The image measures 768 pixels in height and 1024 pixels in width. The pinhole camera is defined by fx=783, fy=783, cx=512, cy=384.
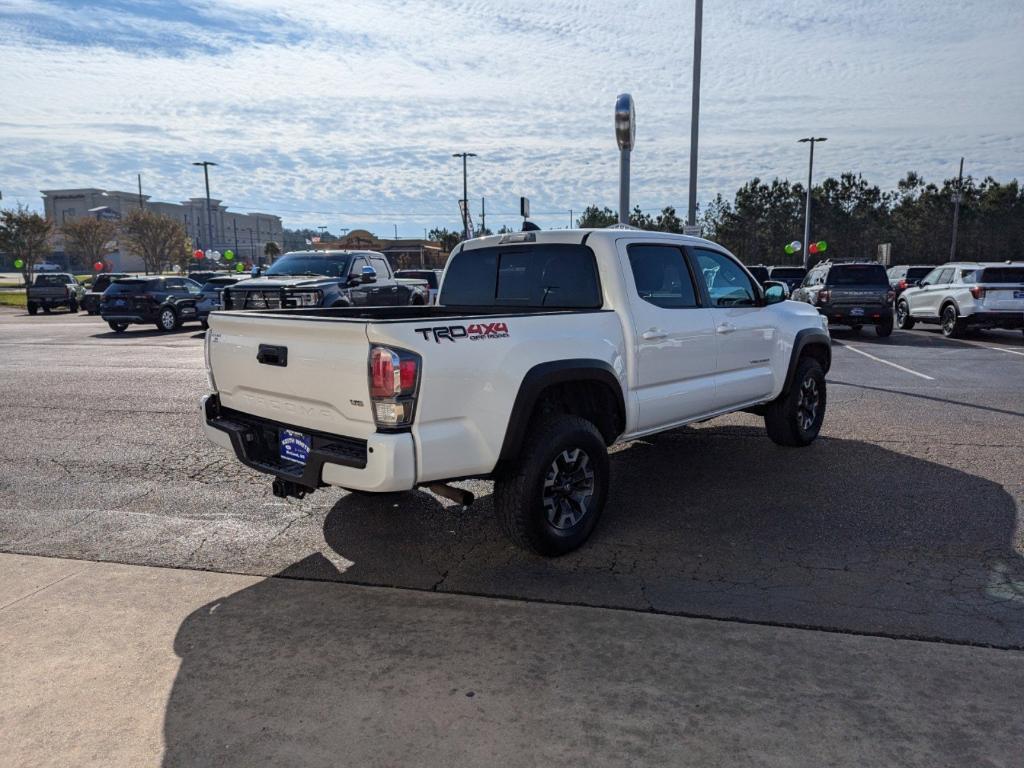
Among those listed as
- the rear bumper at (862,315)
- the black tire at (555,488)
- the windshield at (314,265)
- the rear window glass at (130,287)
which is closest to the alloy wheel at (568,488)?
the black tire at (555,488)

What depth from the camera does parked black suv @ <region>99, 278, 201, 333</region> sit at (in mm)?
20531

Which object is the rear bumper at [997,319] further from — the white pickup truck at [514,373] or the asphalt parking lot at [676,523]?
the white pickup truck at [514,373]

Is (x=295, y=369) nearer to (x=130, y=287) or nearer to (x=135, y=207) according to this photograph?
(x=130, y=287)

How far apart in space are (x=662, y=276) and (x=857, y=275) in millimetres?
13997

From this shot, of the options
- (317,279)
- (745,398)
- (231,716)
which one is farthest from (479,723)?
(317,279)

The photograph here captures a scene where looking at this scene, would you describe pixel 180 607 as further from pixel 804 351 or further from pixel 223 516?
pixel 804 351

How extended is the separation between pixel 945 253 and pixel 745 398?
56.2 meters

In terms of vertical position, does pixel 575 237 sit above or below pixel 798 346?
above

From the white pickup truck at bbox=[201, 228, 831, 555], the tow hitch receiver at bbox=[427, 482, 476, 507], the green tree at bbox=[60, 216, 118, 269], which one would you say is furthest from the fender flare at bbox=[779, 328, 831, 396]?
the green tree at bbox=[60, 216, 118, 269]

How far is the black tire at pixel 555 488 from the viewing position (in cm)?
423

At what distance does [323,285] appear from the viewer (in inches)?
543

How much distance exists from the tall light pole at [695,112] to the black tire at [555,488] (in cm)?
1336

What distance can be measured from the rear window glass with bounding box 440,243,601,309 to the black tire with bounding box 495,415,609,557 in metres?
1.05

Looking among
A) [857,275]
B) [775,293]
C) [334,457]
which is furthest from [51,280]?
[334,457]
